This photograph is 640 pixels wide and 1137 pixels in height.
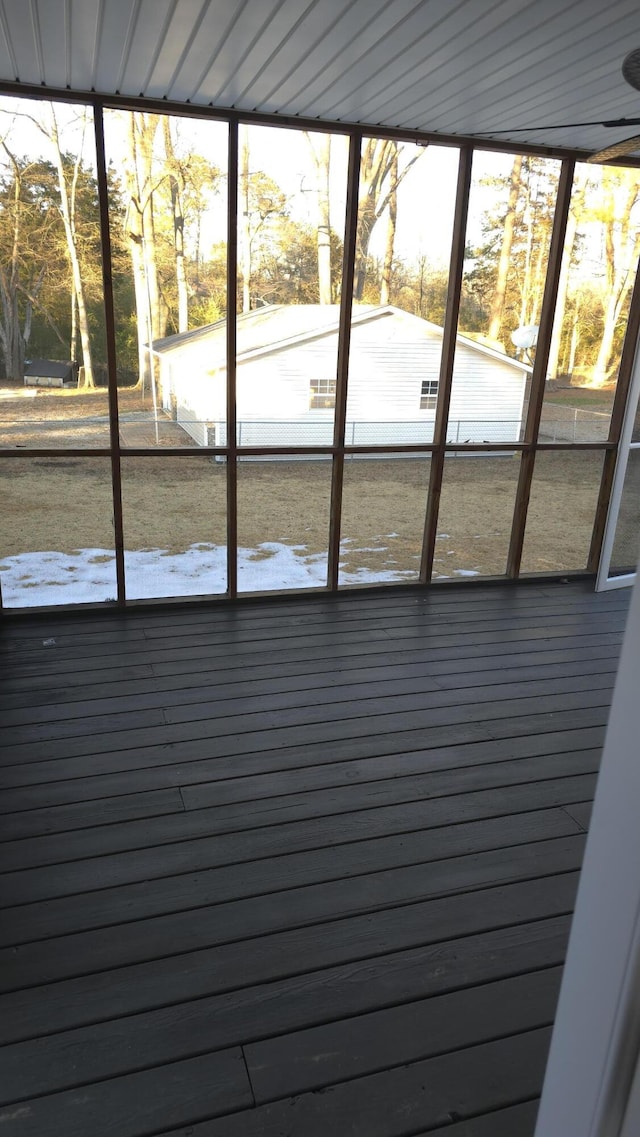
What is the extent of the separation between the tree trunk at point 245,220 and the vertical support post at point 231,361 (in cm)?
4

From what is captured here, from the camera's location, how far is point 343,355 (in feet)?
16.0

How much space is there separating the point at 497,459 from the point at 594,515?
101 centimetres

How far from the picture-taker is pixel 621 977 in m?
0.65

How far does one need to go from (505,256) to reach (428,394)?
42.0 inches

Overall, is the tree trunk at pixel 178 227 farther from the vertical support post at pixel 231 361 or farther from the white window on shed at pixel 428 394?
the white window on shed at pixel 428 394

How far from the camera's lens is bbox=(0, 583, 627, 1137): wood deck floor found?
1.88 metres

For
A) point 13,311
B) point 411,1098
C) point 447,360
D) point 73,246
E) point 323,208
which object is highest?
point 323,208

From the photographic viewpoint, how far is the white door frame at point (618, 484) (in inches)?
205

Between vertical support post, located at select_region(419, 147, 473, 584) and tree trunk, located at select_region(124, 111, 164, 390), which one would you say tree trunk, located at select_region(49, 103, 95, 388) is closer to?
tree trunk, located at select_region(124, 111, 164, 390)

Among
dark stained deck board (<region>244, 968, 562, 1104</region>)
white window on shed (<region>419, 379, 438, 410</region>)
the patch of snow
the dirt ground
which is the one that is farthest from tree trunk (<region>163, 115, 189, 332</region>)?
Answer: dark stained deck board (<region>244, 968, 562, 1104</region>)

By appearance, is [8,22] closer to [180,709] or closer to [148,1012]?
[180,709]

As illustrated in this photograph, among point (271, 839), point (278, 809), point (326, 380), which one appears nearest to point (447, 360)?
point (326, 380)

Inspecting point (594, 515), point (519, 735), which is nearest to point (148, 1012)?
point (519, 735)

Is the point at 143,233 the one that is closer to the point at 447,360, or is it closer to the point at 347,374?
the point at 347,374
